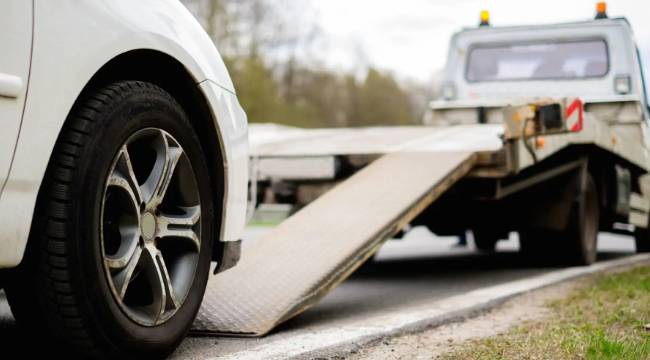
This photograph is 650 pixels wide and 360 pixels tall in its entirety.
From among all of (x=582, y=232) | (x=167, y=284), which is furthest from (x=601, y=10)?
(x=167, y=284)

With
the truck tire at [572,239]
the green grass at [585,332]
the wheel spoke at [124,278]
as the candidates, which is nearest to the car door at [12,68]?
the wheel spoke at [124,278]

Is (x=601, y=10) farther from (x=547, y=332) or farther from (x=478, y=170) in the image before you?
(x=547, y=332)

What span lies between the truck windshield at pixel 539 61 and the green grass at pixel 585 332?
13.5 feet

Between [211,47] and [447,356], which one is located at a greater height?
[211,47]

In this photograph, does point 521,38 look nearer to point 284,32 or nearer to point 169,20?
point 169,20

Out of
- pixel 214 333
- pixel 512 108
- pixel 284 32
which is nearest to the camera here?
pixel 214 333

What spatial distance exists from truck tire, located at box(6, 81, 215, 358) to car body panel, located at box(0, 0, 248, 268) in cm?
12

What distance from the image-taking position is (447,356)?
135 inches

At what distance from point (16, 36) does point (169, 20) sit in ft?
2.59

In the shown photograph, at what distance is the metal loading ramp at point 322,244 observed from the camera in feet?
13.5

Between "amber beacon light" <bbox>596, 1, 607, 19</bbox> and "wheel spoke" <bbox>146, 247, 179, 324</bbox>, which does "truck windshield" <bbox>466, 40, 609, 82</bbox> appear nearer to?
"amber beacon light" <bbox>596, 1, 607, 19</bbox>

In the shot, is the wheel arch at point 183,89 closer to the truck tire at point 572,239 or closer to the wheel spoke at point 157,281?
the wheel spoke at point 157,281

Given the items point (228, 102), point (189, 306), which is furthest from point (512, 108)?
point (189, 306)

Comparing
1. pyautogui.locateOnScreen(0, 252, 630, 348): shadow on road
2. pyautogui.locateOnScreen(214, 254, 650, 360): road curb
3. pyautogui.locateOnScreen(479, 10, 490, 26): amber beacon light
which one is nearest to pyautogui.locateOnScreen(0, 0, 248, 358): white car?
pyautogui.locateOnScreen(0, 252, 630, 348): shadow on road
